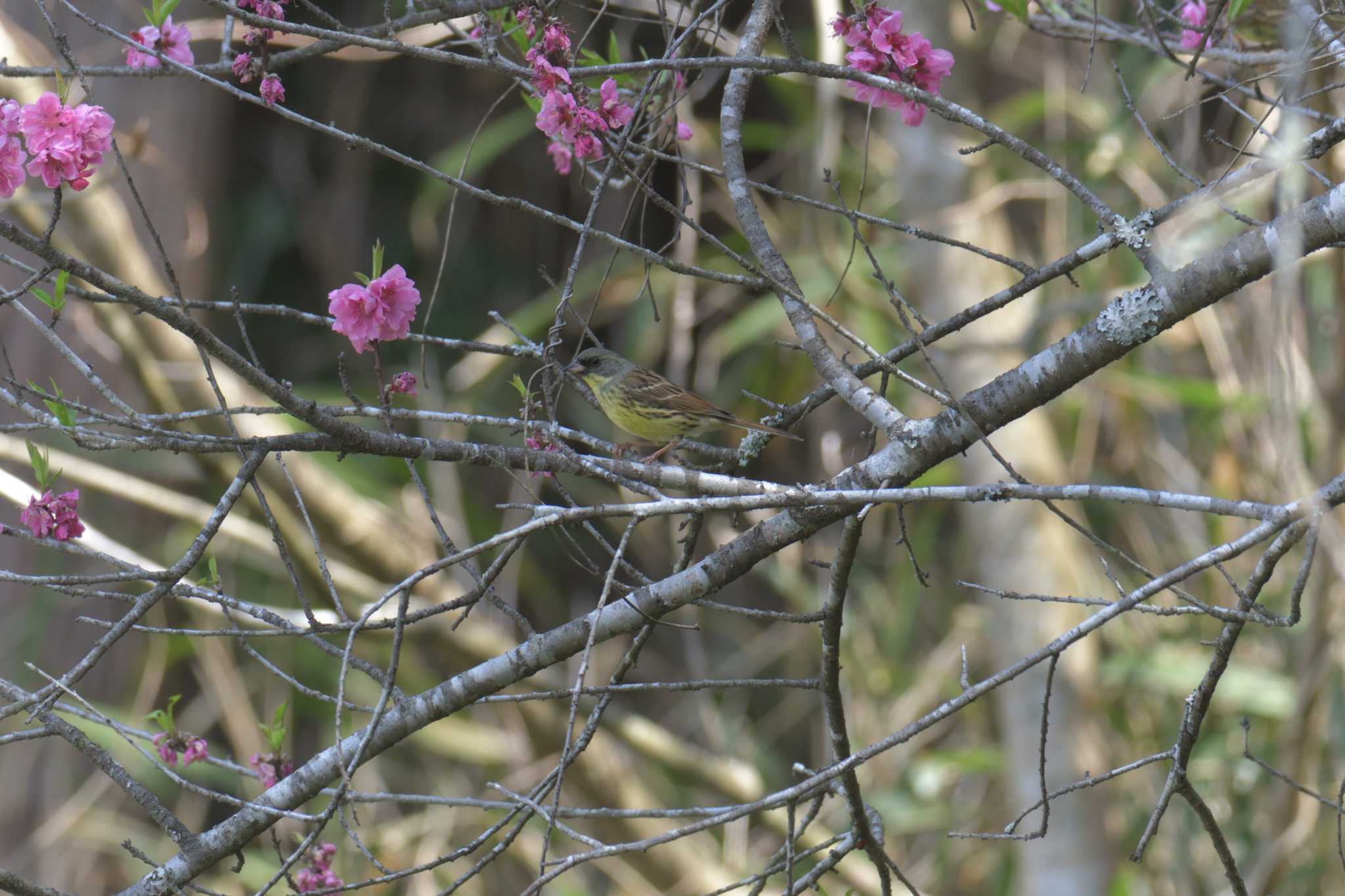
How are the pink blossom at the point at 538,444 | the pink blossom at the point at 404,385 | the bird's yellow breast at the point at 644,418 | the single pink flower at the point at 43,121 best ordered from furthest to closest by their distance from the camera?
the bird's yellow breast at the point at 644,418, the pink blossom at the point at 538,444, the pink blossom at the point at 404,385, the single pink flower at the point at 43,121

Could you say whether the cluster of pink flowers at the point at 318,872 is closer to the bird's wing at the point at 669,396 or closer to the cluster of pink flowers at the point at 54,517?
the cluster of pink flowers at the point at 54,517

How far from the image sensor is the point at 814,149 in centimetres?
612

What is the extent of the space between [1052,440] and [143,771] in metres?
4.75

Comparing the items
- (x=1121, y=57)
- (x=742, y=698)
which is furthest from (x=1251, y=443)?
(x=742, y=698)

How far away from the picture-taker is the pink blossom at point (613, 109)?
7.47 ft

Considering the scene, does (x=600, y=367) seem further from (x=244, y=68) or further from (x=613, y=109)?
(x=244, y=68)

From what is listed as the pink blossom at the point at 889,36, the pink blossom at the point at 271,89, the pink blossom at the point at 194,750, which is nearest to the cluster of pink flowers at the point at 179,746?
the pink blossom at the point at 194,750

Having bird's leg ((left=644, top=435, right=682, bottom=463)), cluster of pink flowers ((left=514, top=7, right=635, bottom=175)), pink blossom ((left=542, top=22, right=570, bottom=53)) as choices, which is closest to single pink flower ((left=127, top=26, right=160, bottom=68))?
cluster of pink flowers ((left=514, top=7, right=635, bottom=175))

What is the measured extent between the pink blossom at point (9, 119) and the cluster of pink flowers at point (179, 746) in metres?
1.10

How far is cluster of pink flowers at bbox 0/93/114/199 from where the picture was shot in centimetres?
181

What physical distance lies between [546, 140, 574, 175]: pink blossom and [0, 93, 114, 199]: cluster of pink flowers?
93 centimetres

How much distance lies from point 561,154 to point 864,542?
511cm

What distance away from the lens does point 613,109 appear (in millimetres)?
2316

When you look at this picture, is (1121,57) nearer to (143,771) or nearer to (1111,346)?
(1111,346)
